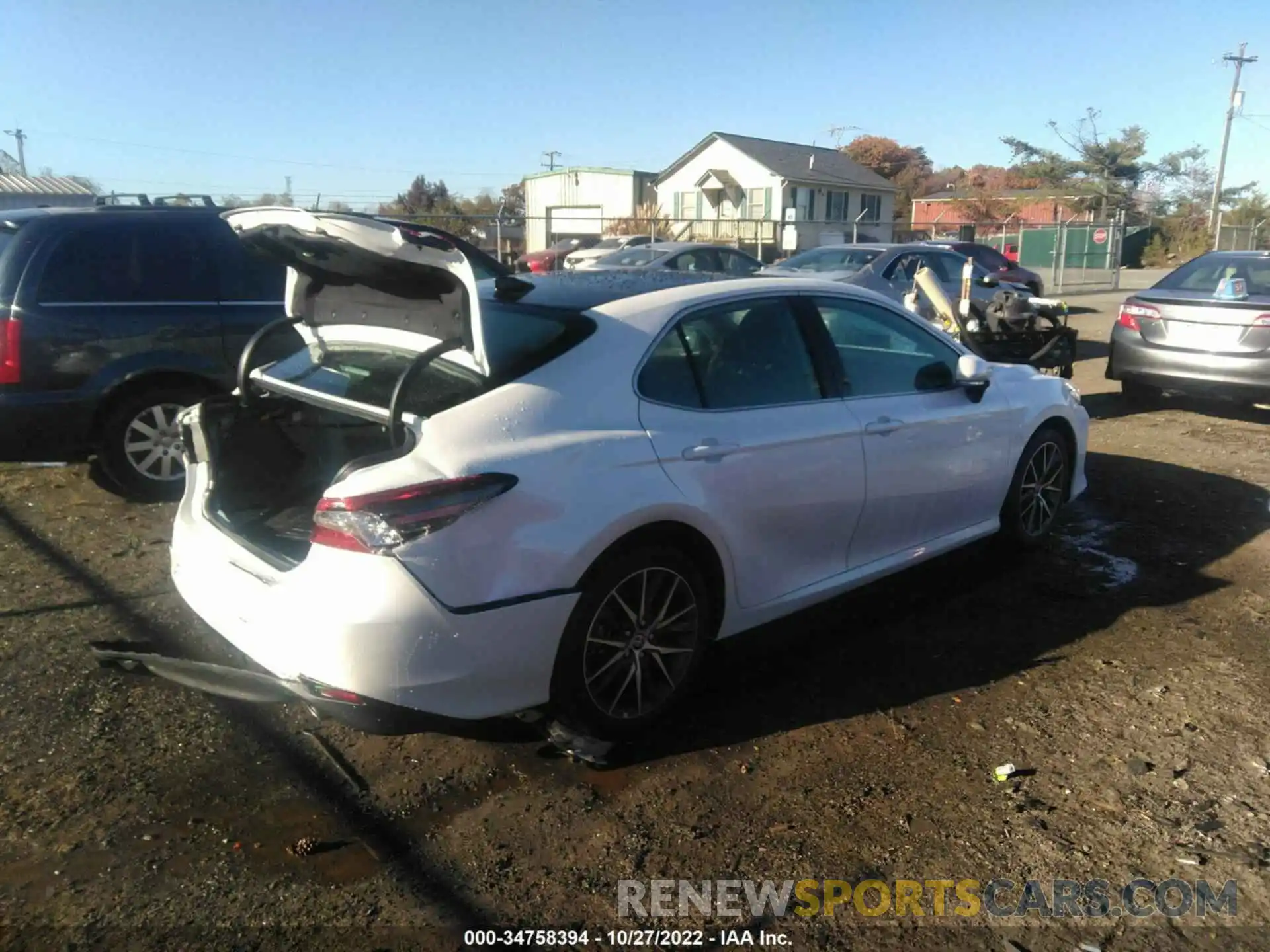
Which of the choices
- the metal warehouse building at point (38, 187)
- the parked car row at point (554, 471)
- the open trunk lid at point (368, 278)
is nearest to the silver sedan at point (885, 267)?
the parked car row at point (554, 471)

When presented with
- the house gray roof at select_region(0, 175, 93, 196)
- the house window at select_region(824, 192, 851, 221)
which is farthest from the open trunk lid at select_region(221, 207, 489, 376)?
the house window at select_region(824, 192, 851, 221)

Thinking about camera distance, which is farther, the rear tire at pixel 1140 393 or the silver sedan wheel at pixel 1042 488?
the rear tire at pixel 1140 393

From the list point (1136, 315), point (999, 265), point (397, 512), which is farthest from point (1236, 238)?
point (397, 512)

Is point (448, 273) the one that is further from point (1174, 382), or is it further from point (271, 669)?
point (1174, 382)

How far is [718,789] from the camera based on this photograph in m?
3.45

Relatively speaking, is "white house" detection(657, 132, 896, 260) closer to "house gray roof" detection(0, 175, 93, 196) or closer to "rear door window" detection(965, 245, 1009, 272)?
"house gray roof" detection(0, 175, 93, 196)

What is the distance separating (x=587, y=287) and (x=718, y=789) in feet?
6.59

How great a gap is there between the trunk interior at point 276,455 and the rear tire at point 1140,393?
8.44 m

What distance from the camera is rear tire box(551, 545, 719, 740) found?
339 cm

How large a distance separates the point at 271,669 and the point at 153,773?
26.9 inches

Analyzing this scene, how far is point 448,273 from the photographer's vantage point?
3.36 meters

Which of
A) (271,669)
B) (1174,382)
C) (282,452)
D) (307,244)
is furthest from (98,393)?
(1174,382)

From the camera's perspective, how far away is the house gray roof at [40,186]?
107 feet

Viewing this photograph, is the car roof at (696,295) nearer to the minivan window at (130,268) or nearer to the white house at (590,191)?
the minivan window at (130,268)
